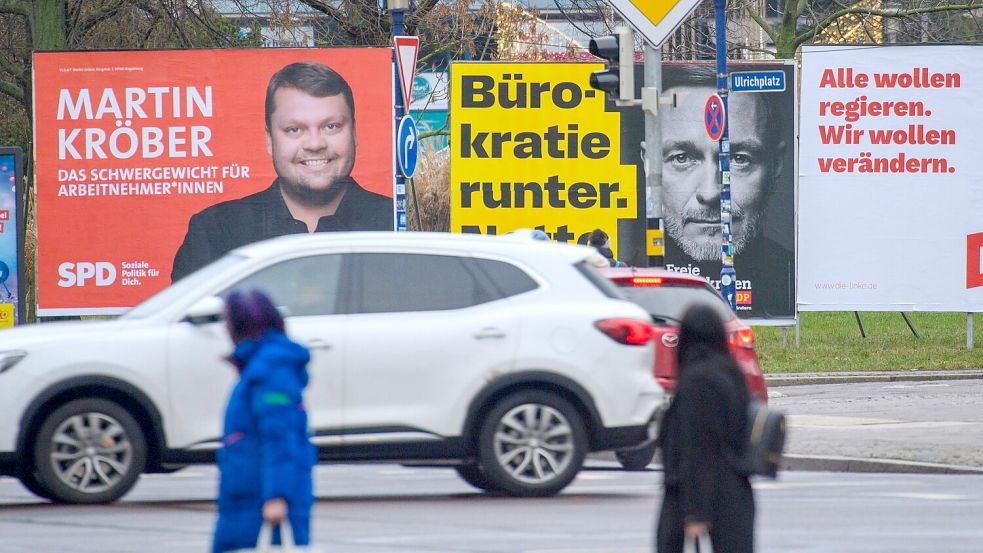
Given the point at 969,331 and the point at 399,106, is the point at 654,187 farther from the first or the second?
the point at 969,331

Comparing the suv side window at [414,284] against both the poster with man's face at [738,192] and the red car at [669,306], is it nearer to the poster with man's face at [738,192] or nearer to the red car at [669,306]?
the red car at [669,306]

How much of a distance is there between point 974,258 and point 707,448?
2030 cm

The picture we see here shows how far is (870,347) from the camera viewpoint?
26406 millimetres

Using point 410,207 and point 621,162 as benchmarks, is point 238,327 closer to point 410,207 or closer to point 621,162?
point 621,162

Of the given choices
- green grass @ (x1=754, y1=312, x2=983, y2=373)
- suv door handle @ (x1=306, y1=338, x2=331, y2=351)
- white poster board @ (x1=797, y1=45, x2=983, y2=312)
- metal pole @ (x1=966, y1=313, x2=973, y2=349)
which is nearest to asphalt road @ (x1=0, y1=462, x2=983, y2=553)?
suv door handle @ (x1=306, y1=338, x2=331, y2=351)

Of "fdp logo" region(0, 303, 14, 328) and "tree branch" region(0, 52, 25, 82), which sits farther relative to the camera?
"tree branch" region(0, 52, 25, 82)

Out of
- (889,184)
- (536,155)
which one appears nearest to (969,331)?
(889,184)

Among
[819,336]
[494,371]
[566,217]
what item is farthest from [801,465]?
[819,336]

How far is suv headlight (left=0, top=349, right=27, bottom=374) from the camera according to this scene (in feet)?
33.3

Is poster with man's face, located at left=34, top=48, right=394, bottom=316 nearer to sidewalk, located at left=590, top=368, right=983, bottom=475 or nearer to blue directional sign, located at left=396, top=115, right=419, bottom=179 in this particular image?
blue directional sign, located at left=396, top=115, right=419, bottom=179

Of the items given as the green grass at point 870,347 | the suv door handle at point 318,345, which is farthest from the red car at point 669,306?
the green grass at point 870,347

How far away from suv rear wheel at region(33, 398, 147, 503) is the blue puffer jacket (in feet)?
14.8

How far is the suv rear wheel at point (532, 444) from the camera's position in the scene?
10531 mm

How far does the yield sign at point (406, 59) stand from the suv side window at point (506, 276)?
7.49m
